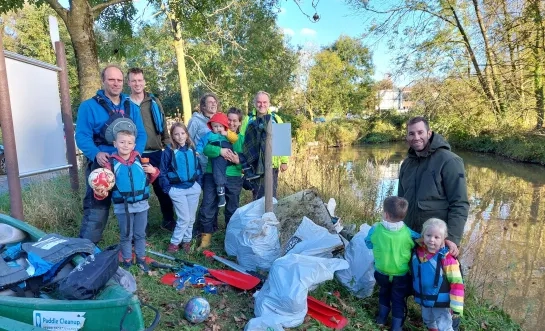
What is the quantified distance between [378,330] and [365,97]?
34.3 m

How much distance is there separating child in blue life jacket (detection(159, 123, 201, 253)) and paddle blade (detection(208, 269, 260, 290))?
29.1 inches

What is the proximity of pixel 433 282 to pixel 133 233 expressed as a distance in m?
2.70

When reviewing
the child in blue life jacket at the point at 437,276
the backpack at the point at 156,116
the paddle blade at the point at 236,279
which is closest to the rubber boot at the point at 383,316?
the child in blue life jacket at the point at 437,276

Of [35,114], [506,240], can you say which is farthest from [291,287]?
[506,240]

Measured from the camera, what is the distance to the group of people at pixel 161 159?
345 cm

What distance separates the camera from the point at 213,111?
15.3 ft

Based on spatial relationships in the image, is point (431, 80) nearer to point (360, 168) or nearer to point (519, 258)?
point (360, 168)

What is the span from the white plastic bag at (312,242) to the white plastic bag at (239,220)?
24.5 inches

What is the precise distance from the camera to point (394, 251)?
299 centimetres

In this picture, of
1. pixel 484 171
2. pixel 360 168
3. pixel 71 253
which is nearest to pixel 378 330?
pixel 71 253

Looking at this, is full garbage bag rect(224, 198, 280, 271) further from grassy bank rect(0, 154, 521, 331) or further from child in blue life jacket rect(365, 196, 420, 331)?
child in blue life jacket rect(365, 196, 420, 331)

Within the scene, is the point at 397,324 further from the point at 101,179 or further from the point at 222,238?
the point at 101,179

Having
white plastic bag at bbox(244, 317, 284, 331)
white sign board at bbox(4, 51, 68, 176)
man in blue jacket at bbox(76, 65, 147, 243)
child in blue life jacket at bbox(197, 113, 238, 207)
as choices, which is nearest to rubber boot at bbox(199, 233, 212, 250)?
child in blue life jacket at bbox(197, 113, 238, 207)

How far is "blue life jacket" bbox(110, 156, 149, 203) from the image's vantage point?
133 inches
